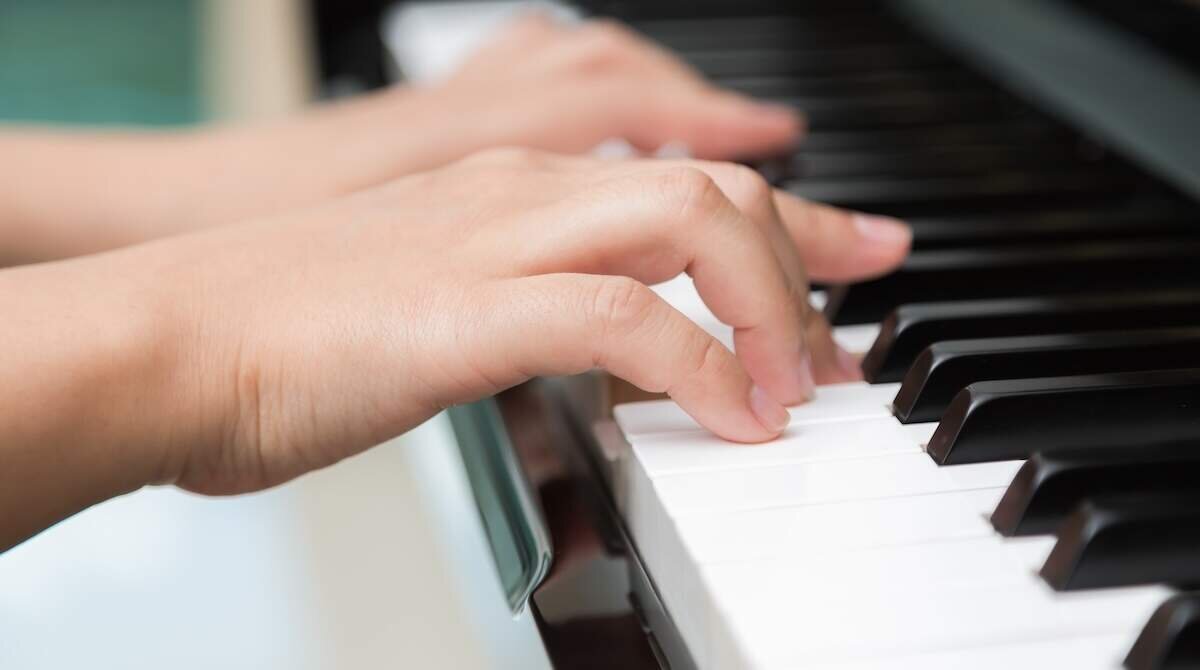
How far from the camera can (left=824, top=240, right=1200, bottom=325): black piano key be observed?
2.74 ft

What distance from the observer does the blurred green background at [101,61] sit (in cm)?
428

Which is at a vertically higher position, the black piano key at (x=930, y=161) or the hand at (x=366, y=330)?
the black piano key at (x=930, y=161)

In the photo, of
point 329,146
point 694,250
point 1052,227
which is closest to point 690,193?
point 694,250

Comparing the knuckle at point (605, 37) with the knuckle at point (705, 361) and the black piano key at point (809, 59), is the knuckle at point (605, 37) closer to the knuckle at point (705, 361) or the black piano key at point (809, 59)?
the black piano key at point (809, 59)

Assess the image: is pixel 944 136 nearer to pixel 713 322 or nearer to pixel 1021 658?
pixel 713 322

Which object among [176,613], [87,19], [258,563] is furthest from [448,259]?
[87,19]

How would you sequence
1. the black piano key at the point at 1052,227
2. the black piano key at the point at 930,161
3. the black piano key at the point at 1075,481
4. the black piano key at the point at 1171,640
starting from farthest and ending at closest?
1. the black piano key at the point at 930,161
2. the black piano key at the point at 1052,227
3. the black piano key at the point at 1075,481
4. the black piano key at the point at 1171,640

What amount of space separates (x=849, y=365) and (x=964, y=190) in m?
0.32

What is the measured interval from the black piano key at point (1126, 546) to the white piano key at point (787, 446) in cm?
13

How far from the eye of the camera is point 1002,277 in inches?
33.3

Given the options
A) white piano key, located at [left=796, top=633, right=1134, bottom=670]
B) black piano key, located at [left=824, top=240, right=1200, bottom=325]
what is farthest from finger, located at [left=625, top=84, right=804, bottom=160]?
white piano key, located at [left=796, top=633, right=1134, bottom=670]

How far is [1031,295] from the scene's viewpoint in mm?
833

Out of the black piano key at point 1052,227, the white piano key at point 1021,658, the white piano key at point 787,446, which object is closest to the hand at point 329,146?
the black piano key at point 1052,227

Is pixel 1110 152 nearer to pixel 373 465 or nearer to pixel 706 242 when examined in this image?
pixel 706 242
